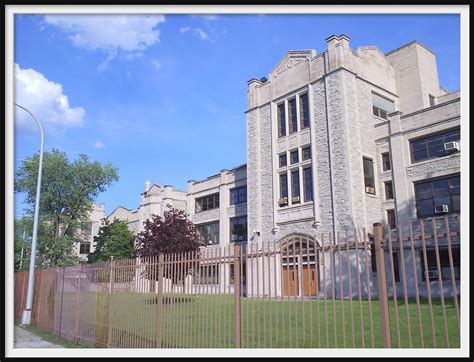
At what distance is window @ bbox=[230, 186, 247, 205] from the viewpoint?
3484cm

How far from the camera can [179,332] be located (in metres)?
8.02

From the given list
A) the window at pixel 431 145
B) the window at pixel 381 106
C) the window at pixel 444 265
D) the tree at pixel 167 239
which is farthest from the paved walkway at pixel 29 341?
the window at pixel 381 106

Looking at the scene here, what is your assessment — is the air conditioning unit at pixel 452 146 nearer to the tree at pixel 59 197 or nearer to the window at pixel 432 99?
the window at pixel 432 99

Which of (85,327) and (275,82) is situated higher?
(275,82)

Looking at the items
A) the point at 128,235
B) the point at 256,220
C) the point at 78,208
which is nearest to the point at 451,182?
the point at 256,220

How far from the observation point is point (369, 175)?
25.9m

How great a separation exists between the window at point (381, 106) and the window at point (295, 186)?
6514 millimetres

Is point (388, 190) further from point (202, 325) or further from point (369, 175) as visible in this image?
point (202, 325)

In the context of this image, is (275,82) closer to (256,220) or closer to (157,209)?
(256,220)

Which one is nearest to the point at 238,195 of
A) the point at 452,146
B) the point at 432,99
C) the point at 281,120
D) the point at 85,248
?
the point at 281,120

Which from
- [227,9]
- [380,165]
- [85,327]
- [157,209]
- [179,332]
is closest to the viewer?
[227,9]

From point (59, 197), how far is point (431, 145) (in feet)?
94.2

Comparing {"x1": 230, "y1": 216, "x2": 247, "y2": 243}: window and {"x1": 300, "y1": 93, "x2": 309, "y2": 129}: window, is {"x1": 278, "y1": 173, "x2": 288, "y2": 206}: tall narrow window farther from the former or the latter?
{"x1": 230, "y1": 216, "x2": 247, "y2": 243}: window

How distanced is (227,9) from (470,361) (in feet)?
18.0
